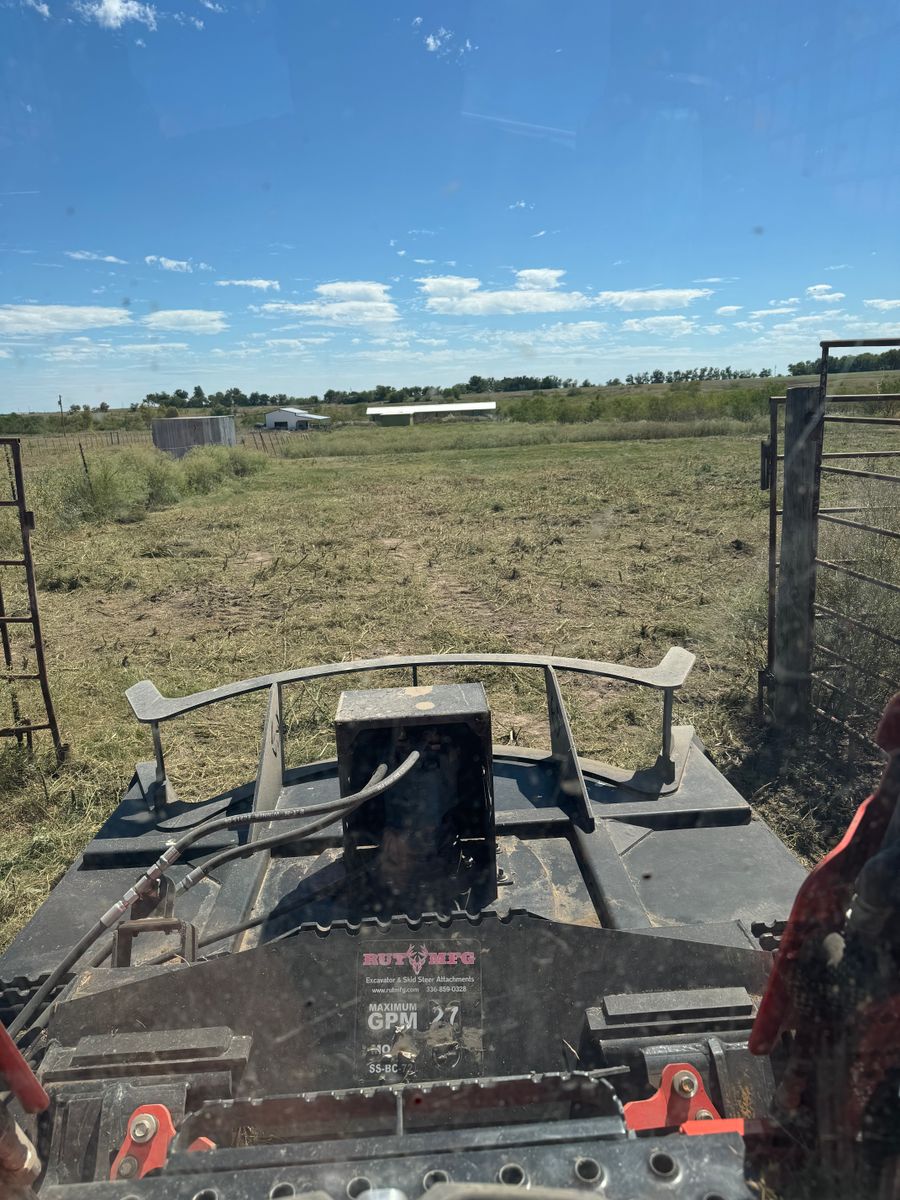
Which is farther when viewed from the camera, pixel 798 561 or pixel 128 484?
pixel 128 484

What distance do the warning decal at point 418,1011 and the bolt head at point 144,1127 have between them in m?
0.59

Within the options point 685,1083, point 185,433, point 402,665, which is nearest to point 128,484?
point 402,665

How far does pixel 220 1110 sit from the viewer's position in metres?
1.78

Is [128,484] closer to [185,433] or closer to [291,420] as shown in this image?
[185,433]

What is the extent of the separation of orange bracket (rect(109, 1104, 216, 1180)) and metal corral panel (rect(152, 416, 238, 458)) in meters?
37.2

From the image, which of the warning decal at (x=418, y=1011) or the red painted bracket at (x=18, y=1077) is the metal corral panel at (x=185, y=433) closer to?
the warning decal at (x=418, y=1011)

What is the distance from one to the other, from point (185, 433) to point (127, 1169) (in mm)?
38858

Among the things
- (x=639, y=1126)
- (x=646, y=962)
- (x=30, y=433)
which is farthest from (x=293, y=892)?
(x=30, y=433)

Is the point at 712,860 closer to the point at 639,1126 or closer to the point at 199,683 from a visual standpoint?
the point at 639,1126

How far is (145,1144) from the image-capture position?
5.87ft

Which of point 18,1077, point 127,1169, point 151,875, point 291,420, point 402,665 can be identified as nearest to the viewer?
point 18,1077

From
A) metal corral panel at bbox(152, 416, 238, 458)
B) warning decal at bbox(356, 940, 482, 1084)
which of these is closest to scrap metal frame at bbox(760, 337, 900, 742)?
warning decal at bbox(356, 940, 482, 1084)

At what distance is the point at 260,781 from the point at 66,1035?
1.80 metres

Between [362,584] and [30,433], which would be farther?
[30,433]
